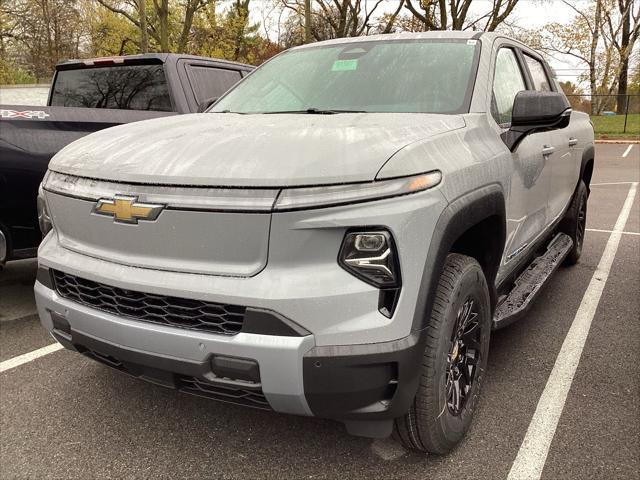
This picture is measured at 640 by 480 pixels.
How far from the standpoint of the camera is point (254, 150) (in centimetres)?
197

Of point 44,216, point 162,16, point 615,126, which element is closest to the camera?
point 44,216

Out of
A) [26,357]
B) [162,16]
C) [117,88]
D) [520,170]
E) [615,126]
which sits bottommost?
[615,126]

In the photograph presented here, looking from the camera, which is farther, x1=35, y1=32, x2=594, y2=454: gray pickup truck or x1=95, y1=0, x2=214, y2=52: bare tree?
x1=95, y1=0, x2=214, y2=52: bare tree

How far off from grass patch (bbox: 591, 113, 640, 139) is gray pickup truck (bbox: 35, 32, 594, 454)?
24026 mm

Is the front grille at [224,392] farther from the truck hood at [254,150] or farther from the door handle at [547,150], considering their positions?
the door handle at [547,150]

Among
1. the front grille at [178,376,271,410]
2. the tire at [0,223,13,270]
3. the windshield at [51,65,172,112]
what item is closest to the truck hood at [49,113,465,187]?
the front grille at [178,376,271,410]

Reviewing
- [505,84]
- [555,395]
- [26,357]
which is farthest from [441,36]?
[26,357]

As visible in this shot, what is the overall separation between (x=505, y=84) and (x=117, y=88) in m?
3.37

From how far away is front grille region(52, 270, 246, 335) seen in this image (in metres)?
1.88

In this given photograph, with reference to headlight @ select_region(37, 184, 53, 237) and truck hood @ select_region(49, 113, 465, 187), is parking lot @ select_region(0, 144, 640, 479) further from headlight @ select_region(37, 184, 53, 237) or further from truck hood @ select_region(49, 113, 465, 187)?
truck hood @ select_region(49, 113, 465, 187)

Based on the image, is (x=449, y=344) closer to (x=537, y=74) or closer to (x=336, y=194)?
(x=336, y=194)

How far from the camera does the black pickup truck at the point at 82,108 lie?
3494 mm

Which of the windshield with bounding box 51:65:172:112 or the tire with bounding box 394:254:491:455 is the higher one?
the windshield with bounding box 51:65:172:112

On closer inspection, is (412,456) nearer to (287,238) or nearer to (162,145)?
(287,238)
